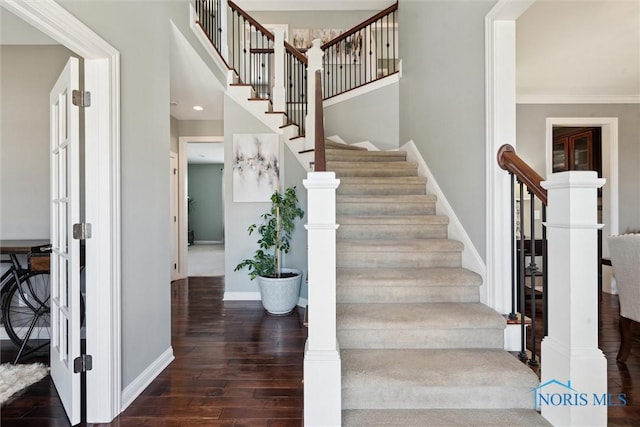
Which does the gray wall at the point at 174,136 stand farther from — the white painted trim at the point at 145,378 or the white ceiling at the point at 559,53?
the white painted trim at the point at 145,378

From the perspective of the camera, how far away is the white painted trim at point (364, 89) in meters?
4.29

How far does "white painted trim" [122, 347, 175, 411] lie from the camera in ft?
6.12

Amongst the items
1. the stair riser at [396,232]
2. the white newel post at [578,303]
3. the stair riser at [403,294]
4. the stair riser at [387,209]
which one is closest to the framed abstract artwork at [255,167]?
the stair riser at [387,209]

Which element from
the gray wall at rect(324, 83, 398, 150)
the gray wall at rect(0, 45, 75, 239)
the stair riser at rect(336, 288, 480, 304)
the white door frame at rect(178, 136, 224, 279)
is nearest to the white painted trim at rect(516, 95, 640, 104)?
the gray wall at rect(324, 83, 398, 150)

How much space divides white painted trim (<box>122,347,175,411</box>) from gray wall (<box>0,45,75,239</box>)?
5.19 feet

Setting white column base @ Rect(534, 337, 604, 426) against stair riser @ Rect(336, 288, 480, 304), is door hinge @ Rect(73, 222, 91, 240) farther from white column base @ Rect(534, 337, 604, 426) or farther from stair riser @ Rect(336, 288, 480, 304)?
white column base @ Rect(534, 337, 604, 426)

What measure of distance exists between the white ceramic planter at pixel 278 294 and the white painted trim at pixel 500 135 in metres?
2.01

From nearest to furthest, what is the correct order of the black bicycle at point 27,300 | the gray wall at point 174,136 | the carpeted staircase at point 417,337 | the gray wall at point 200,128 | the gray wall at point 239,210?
the carpeted staircase at point 417,337
the black bicycle at point 27,300
the gray wall at point 239,210
the gray wall at point 174,136
the gray wall at point 200,128

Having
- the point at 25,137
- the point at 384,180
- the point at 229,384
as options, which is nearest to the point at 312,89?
the point at 384,180

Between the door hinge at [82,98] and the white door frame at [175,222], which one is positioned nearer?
the door hinge at [82,98]

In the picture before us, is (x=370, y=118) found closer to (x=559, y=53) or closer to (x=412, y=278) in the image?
(x=559, y=53)

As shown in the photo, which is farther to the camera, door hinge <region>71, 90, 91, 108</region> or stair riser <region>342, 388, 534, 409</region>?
door hinge <region>71, 90, 91, 108</region>

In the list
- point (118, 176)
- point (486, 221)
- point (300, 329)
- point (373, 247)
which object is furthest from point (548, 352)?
point (118, 176)

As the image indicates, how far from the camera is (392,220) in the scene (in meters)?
2.73
